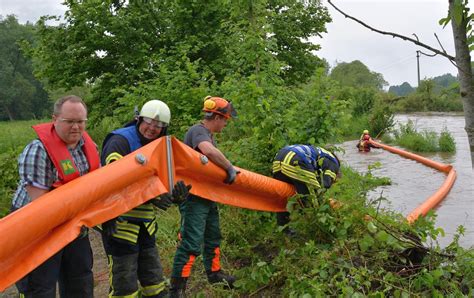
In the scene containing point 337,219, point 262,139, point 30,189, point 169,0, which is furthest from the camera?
point 169,0

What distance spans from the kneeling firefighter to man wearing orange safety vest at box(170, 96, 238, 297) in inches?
18.3

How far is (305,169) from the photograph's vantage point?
4.54 m

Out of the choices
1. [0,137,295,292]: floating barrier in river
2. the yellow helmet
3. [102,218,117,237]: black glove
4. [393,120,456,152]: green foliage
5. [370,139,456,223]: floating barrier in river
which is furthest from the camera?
[393,120,456,152]: green foliage

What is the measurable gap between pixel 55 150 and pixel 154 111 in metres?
0.83

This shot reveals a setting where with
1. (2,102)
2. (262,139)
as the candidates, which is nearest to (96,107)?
(262,139)

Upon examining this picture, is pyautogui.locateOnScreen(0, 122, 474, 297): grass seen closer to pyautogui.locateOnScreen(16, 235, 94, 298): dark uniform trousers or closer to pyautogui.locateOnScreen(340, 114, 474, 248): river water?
pyautogui.locateOnScreen(340, 114, 474, 248): river water

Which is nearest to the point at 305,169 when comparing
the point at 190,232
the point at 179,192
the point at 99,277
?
the point at 190,232

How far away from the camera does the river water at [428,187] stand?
646 centimetres

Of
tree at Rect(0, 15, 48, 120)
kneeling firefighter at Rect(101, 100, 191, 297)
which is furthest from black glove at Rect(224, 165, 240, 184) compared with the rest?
tree at Rect(0, 15, 48, 120)

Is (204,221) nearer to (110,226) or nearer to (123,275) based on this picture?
(123,275)

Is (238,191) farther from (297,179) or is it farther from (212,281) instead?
(212,281)

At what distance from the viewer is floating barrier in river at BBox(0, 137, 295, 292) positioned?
8.82ft

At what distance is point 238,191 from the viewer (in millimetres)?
4371

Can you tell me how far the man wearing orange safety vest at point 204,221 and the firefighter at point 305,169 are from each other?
0.69 m
